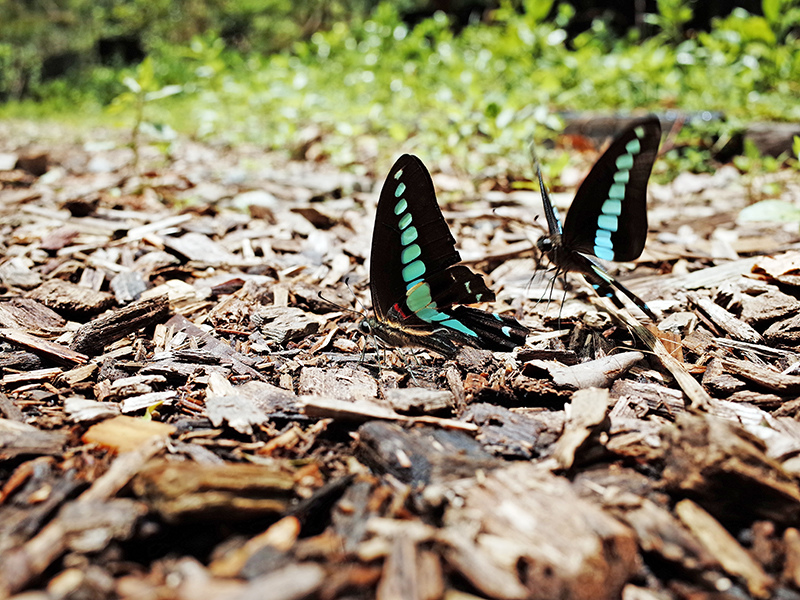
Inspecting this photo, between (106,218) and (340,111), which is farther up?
(340,111)

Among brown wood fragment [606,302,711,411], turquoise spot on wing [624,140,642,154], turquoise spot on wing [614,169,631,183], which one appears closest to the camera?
brown wood fragment [606,302,711,411]

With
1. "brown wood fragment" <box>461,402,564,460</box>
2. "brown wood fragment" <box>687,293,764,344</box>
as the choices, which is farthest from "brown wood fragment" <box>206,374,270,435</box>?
"brown wood fragment" <box>687,293,764,344</box>

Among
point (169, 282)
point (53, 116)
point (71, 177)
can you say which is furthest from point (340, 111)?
point (53, 116)

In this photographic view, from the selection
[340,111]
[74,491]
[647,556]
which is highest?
[340,111]

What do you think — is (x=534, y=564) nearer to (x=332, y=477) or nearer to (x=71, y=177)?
(x=332, y=477)

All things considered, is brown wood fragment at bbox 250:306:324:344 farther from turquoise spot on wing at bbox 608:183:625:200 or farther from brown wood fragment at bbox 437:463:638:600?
turquoise spot on wing at bbox 608:183:625:200
